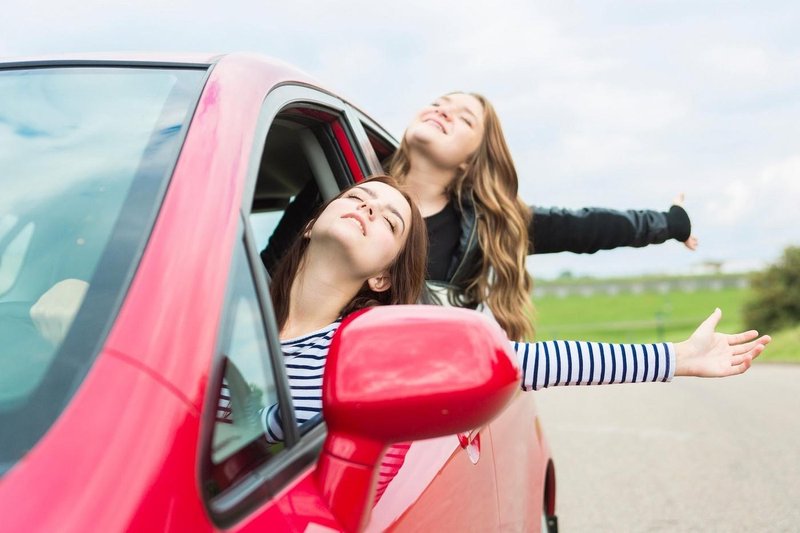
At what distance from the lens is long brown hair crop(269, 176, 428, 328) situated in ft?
7.50

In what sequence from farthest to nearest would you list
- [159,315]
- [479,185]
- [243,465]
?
[479,185] < [243,465] < [159,315]

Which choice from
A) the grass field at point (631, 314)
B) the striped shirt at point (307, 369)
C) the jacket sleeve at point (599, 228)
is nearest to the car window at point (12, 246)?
the striped shirt at point (307, 369)

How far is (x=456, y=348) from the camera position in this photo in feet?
4.16

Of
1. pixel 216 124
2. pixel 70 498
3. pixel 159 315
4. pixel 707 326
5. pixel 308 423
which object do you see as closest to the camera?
pixel 70 498

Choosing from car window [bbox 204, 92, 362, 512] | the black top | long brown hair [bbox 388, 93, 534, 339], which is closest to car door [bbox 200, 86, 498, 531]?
car window [bbox 204, 92, 362, 512]

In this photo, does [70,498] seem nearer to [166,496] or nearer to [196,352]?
[166,496]

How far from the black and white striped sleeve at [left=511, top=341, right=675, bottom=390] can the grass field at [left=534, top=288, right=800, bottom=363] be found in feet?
209

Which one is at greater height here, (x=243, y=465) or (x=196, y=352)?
(x=196, y=352)

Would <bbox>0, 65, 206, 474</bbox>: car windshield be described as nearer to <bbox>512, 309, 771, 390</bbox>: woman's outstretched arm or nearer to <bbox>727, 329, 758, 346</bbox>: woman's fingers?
<bbox>512, 309, 771, 390</bbox>: woman's outstretched arm

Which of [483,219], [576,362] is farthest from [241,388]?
[483,219]

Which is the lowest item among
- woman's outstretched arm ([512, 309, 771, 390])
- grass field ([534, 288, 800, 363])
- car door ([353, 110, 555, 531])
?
grass field ([534, 288, 800, 363])

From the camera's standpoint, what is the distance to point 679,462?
26.5 ft

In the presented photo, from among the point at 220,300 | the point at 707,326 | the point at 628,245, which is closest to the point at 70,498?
the point at 220,300

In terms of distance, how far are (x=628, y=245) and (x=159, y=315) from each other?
2.79 metres
